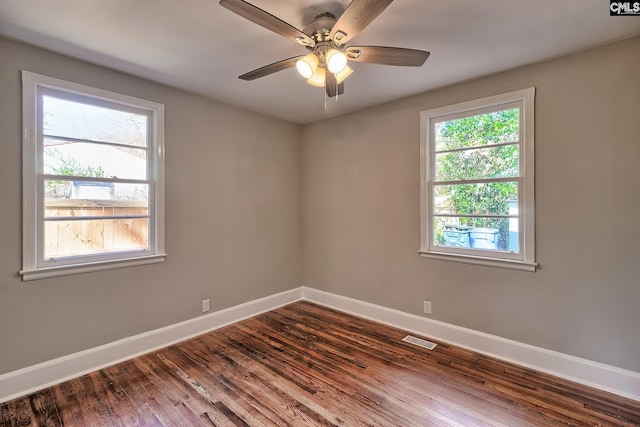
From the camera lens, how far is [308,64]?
180cm

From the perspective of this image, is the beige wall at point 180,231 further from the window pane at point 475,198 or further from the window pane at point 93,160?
the window pane at point 475,198

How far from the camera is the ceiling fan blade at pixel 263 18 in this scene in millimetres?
1393

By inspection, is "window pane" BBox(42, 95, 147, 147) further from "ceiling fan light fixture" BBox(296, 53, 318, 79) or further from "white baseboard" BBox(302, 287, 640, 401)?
"white baseboard" BBox(302, 287, 640, 401)

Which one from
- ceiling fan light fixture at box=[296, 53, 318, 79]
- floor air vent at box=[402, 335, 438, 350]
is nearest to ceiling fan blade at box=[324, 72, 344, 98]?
ceiling fan light fixture at box=[296, 53, 318, 79]

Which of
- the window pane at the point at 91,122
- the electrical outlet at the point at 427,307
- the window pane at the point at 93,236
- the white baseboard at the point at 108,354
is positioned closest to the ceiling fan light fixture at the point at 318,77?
the window pane at the point at 91,122

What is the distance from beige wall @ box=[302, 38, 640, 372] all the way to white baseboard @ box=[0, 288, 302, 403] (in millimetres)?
1913

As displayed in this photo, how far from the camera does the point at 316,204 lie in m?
4.23

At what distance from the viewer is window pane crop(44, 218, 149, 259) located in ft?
7.84

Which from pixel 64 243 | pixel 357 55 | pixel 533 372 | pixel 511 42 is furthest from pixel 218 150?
pixel 533 372

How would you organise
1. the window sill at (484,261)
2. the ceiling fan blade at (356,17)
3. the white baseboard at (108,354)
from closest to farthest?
1. the ceiling fan blade at (356,17)
2. the white baseboard at (108,354)
3. the window sill at (484,261)

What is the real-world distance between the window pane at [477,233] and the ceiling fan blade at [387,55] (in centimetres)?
169

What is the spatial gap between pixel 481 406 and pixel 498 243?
4.49ft

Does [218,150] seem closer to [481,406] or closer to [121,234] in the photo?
[121,234]

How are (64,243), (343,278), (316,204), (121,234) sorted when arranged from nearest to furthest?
(64,243)
(121,234)
(343,278)
(316,204)
